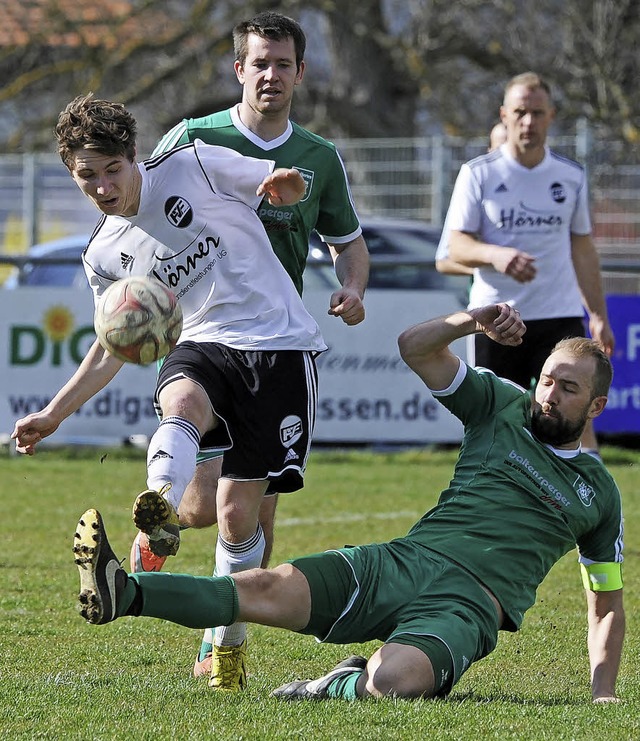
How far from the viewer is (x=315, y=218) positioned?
5555 millimetres

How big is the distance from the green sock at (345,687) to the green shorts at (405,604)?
0.13 m

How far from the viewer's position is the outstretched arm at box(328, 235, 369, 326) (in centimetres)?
504

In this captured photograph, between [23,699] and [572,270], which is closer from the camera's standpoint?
[23,699]

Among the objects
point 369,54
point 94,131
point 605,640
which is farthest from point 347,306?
point 369,54

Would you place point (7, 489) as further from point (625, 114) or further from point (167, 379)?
point (625, 114)

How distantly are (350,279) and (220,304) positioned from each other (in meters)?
0.67

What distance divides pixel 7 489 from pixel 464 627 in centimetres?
620

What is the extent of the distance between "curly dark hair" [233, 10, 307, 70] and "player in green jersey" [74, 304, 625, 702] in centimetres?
137

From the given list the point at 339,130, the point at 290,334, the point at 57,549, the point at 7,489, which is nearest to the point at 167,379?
the point at 290,334

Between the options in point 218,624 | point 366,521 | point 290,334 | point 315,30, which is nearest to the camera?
point 218,624

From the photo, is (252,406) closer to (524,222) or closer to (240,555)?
(240,555)

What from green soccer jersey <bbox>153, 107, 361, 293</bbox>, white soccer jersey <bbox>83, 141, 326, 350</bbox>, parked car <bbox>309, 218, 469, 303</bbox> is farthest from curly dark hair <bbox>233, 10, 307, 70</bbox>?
parked car <bbox>309, 218, 469, 303</bbox>

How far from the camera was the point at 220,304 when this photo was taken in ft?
16.4

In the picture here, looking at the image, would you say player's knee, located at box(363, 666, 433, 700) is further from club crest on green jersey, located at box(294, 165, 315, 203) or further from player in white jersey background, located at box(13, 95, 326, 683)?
club crest on green jersey, located at box(294, 165, 315, 203)
